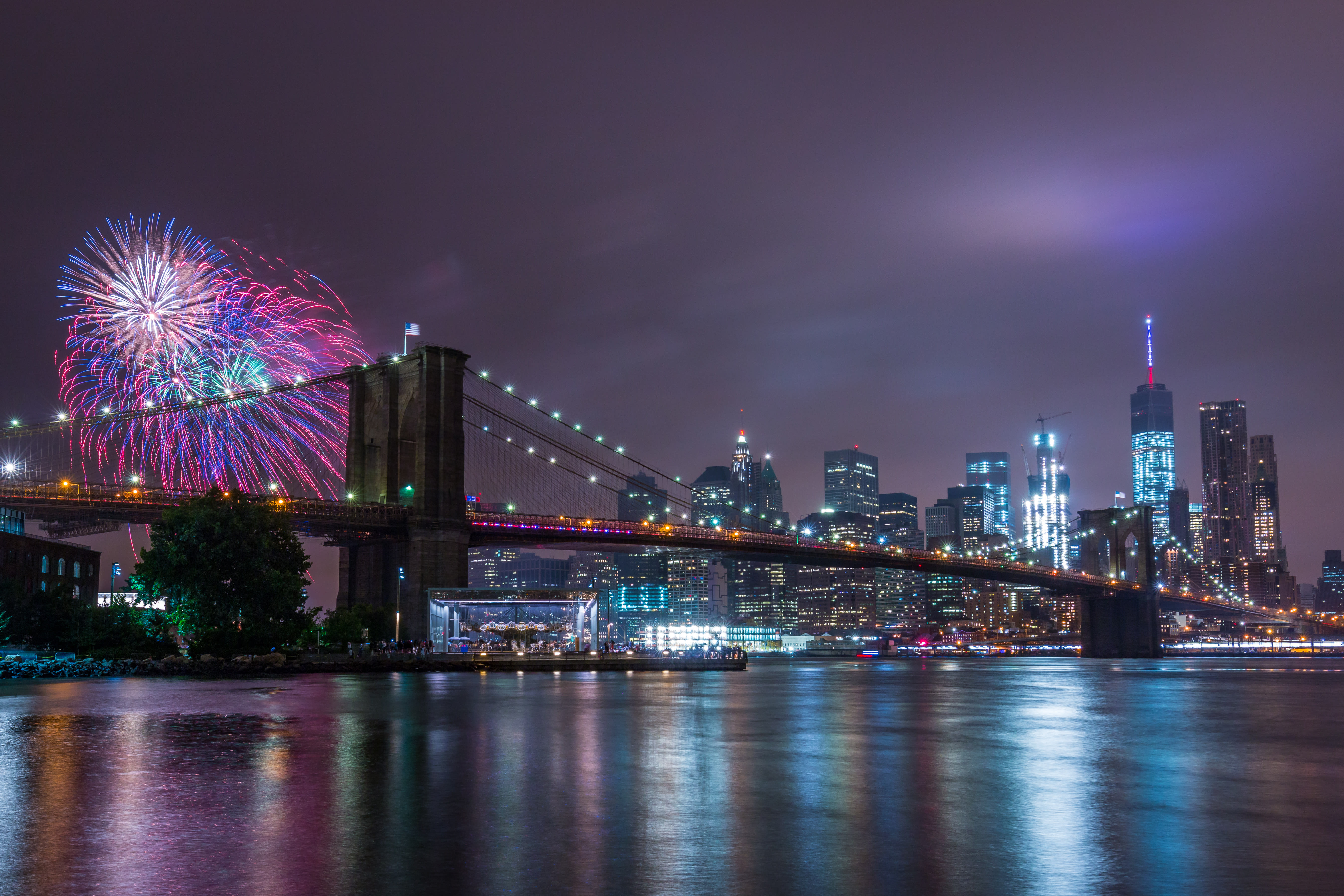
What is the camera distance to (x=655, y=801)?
16875mm

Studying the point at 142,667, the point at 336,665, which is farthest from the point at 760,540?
the point at 142,667

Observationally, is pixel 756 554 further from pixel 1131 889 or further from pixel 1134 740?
pixel 1131 889

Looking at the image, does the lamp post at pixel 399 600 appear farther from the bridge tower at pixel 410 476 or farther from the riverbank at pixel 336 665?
the riverbank at pixel 336 665

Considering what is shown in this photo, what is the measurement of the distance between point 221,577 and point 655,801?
Result: 60374 millimetres

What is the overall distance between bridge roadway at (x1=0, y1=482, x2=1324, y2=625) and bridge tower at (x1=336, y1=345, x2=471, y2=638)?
2176mm

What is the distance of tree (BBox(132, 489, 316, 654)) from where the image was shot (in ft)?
228

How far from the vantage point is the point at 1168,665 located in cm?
10862

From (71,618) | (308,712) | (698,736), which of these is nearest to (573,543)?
→ (71,618)

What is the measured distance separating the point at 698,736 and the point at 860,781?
27.7ft

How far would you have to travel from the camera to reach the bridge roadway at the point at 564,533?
78938 millimetres

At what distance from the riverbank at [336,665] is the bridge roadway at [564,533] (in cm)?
1312

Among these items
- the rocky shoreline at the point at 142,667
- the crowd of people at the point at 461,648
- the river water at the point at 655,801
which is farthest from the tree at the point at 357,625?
the river water at the point at 655,801

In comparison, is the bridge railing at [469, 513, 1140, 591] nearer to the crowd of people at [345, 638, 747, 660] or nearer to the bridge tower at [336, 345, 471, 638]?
the bridge tower at [336, 345, 471, 638]

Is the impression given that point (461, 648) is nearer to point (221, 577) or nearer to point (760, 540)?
point (221, 577)
